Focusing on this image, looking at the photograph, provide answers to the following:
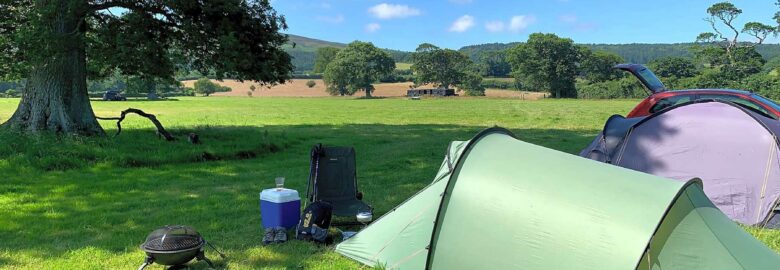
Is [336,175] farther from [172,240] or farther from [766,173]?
[766,173]

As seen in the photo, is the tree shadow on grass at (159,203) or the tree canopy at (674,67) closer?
the tree shadow on grass at (159,203)

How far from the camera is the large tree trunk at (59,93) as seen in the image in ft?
41.2

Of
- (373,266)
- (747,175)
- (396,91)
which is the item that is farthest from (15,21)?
(396,91)

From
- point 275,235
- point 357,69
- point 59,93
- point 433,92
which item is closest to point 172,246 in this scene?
point 275,235

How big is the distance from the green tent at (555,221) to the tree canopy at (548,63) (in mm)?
88794

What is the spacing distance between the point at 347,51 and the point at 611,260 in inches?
3939

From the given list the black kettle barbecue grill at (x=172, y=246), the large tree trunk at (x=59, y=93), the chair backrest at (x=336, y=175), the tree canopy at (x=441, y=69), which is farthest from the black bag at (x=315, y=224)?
the tree canopy at (x=441, y=69)

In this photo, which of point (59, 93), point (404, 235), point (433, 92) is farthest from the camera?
point (433, 92)

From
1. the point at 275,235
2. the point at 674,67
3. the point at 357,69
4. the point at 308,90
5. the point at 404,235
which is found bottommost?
the point at 308,90

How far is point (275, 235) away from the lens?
18.9ft

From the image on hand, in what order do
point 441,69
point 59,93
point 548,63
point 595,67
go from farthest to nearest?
point 441,69 → point 595,67 → point 548,63 → point 59,93

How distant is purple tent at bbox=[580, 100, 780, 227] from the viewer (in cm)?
673

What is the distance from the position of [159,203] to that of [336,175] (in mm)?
2845

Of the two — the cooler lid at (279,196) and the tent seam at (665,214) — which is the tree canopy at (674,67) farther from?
the tent seam at (665,214)
